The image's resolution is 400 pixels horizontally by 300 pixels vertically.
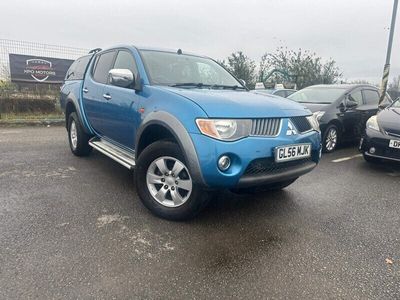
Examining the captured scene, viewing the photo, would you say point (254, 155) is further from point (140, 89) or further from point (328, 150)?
point (328, 150)

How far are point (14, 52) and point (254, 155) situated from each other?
9864 mm

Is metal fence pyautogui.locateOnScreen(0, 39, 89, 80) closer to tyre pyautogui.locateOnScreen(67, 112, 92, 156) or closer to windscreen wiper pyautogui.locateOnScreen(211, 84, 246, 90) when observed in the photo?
tyre pyautogui.locateOnScreen(67, 112, 92, 156)

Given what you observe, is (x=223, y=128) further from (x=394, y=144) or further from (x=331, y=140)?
(x=331, y=140)

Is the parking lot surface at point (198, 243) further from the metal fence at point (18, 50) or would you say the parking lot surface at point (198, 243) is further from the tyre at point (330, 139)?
the metal fence at point (18, 50)

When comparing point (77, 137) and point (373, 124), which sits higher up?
point (373, 124)

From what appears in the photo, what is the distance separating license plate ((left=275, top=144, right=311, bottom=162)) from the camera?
284cm

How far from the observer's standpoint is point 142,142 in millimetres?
3322

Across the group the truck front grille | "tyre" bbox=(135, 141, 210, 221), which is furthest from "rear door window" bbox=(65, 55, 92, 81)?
the truck front grille

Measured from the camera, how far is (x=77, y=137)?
17.1 ft

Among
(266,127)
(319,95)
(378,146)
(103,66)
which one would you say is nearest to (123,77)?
(103,66)

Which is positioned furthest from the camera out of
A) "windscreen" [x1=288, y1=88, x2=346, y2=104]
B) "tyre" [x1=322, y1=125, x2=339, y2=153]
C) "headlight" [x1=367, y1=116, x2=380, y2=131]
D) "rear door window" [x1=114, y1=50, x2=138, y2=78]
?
"windscreen" [x1=288, y1=88, x2=346, y2=104]

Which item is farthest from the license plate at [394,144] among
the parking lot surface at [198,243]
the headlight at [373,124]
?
the parking lot surface at [198,243]

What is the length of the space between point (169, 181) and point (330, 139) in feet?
15.1

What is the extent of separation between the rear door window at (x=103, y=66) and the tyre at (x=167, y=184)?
1.72 meters
